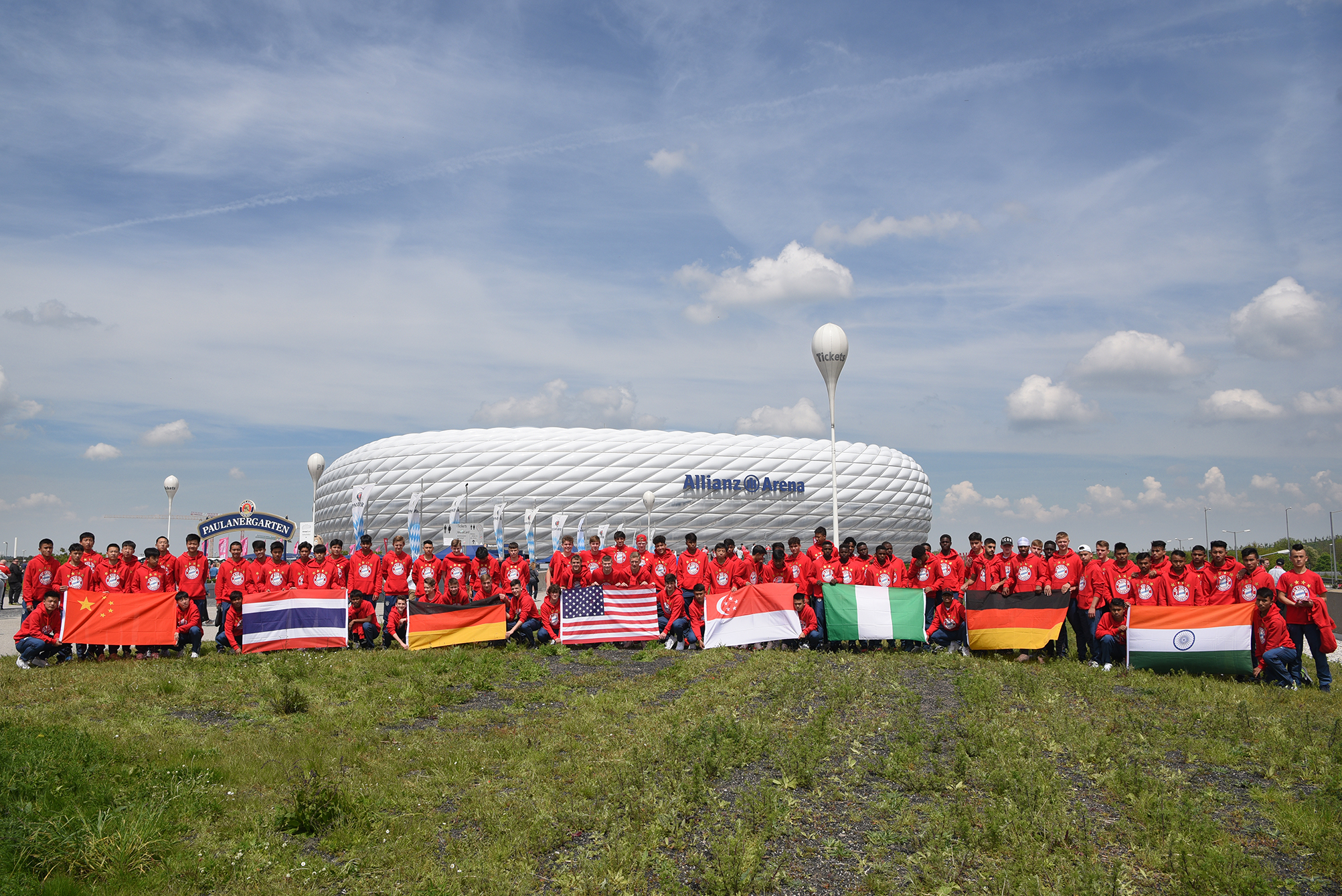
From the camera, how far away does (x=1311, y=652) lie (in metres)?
9.38

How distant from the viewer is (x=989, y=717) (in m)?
7.03

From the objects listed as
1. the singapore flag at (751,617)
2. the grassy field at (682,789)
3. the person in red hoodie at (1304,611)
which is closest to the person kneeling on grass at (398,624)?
the grassy field at (682,789)

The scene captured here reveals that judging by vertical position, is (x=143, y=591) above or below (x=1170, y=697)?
above

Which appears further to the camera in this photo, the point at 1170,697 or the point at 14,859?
the point at 1170,697

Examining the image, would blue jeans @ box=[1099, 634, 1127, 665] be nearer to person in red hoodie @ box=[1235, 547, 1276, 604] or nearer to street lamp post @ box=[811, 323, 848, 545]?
person in red hoodie @ box=[1235, 547, 1276, 604]

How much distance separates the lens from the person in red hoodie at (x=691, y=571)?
1253 cm

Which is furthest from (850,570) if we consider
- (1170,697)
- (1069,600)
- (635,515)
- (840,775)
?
(635,515)

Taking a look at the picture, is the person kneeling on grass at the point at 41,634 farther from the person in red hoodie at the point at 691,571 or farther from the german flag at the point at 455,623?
the person in red hoodie at the point at 691,571

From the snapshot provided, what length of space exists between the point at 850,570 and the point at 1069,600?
111 inches

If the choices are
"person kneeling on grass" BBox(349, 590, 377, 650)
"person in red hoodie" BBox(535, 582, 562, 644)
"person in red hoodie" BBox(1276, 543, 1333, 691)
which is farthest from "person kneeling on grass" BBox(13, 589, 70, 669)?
"person in red hoodie" BBox(1276, 543, 1333, 691)

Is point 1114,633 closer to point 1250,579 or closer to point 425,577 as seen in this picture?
point 1250,579

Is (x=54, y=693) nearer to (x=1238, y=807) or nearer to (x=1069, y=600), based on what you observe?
(x=1238, y=807)

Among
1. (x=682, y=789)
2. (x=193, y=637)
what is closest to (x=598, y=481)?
(x=193, y=637)

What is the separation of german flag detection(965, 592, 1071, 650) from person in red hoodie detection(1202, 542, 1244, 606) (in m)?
1.59
